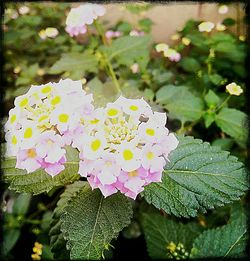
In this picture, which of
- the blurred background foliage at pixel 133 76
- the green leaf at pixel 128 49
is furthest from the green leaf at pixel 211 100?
the green leaf at pixel 128 49

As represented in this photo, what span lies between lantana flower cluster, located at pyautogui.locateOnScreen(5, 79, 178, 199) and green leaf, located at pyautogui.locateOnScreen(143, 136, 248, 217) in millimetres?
102

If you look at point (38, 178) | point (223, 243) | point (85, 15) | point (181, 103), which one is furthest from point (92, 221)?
point (85, 15)

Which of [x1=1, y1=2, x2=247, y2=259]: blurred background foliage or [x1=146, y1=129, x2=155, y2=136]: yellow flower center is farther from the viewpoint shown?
[x1=1, y1=2, x2=247, y2=259]: blurred background foliage

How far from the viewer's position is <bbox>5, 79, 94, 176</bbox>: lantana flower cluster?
2.54ft

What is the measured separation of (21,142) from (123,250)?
2.39 ft

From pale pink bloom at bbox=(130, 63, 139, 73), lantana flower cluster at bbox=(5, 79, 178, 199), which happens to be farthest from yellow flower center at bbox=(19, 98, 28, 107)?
pale pink bloom at bbox=(130, 63, 139, 73)

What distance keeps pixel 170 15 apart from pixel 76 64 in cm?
60

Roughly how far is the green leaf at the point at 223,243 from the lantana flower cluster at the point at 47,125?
442mm

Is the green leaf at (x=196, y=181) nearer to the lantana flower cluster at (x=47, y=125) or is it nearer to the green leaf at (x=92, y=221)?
the green leaf at (x=92, y=221)

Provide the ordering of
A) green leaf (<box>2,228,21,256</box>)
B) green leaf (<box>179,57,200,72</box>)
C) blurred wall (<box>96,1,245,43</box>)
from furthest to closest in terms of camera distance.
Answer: blurred wall (<box>96,1,245,43</box>) < green leaf (<box>179,57,200,72</box>) < green leaf (<box>2,228,21,256</box>)

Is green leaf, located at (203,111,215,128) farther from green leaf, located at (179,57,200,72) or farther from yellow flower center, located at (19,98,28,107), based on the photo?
yellow flower center, located at (19,98,28,107)

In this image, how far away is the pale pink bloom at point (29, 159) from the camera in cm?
78

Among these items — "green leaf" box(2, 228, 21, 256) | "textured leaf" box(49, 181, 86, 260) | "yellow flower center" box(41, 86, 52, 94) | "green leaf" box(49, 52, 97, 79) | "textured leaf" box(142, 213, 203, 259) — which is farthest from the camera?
"green leaf" box(49, 52, 97, 79)

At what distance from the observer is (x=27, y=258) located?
1.33 meters
